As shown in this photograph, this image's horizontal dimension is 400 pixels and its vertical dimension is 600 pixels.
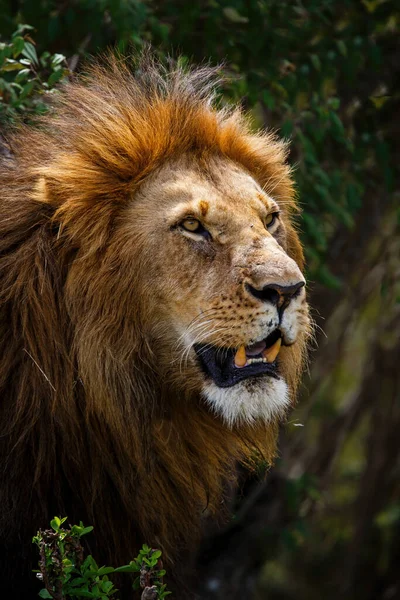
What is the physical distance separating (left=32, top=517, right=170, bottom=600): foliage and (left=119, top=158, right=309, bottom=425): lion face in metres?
0.73

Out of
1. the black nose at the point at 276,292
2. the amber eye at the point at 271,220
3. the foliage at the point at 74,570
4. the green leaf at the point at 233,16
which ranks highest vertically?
the green leaf at the point at 233,16

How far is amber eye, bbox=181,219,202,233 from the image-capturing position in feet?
12.9

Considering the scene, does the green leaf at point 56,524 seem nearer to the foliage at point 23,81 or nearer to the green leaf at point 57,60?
the foliage at point 23,81

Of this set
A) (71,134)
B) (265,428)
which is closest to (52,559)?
(265,428)

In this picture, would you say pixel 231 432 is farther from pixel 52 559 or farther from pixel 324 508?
pixel 324 508

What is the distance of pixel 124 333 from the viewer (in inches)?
155

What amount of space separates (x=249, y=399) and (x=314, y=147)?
2.60 meters

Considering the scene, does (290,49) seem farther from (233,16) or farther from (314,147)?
(233,16)

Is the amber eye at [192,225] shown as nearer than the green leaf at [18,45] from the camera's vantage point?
Yes

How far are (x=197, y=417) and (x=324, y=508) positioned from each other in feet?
19.2

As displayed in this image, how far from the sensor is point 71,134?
4.12 metres

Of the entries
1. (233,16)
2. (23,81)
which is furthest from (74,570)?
(233,16)

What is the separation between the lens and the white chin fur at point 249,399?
3.79 metres

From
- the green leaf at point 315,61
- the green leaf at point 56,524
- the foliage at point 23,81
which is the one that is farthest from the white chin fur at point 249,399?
the green leaf at point 315,61
